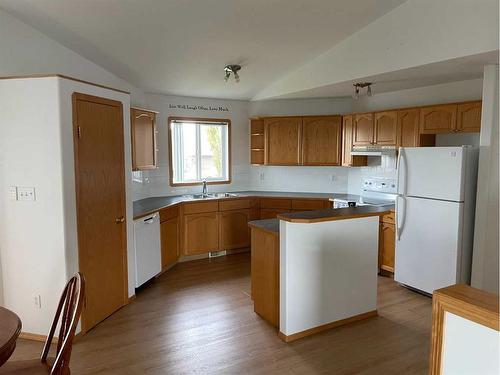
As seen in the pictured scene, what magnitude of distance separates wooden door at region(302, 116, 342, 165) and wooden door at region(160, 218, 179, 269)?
2.13 m

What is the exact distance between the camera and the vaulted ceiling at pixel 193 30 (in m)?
2.91

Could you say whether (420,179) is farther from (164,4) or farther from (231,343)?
(164,4)

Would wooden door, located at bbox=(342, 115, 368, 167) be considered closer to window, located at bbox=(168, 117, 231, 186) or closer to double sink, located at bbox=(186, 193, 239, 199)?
double sink, located at bbox=(186, 193, 239, 199)

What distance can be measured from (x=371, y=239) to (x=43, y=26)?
338 centimetres

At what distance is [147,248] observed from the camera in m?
3.97

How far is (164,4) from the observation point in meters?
2.88

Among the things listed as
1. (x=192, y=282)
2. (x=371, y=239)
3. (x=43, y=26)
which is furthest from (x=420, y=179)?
(x=43, y=26)

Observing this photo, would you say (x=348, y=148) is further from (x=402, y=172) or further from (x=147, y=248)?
(x=147, y=248)

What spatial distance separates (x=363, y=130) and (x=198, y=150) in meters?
2.45

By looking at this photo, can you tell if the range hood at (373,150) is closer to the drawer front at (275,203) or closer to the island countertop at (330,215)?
the drawer front at (275,203)

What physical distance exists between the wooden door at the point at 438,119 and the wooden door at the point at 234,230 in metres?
2.62

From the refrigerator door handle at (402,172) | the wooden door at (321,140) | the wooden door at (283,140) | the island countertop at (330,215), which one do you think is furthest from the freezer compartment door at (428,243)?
the wooden door at (283,140)

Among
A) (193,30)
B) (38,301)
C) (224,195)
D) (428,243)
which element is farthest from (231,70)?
(38,301)

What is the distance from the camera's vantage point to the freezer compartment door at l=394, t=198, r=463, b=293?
11.5 feet
